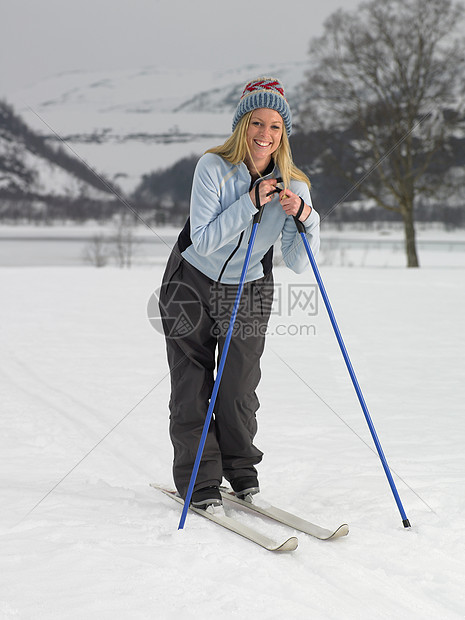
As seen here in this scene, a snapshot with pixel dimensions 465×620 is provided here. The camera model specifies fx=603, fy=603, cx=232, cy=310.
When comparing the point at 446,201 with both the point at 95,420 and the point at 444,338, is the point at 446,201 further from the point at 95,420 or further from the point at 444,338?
the point at 95,420

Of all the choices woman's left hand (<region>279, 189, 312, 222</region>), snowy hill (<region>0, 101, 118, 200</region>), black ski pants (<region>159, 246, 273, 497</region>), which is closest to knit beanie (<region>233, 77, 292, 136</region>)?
woman's left hand (<region>279, 189, 312, 222</region>)

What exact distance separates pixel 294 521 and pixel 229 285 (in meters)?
0.87

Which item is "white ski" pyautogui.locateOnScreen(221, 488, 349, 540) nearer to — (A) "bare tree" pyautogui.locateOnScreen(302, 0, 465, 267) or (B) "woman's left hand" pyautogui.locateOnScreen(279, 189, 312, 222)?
(B) "woman's left hand" pyautogui.locateOnScreen(279, 189, 312, 222)

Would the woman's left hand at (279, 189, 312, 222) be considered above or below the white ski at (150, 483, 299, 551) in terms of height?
above

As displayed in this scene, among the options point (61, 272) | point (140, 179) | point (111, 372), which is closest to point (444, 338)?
point (111, 372)

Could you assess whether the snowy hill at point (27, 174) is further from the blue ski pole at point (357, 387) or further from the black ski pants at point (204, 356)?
the blue ski pole at point (357, 387)

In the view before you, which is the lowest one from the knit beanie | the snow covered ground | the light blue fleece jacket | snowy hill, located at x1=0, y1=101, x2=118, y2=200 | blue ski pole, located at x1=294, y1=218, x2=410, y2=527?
the snow covered ground

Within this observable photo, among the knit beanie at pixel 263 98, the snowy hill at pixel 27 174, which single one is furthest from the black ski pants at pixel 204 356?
the snowy hill at pixel 27 174

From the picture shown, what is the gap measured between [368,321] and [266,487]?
16.1 ft

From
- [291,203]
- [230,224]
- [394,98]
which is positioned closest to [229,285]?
[230,224]

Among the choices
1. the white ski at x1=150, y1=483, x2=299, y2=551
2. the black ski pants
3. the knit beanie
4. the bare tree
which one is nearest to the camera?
the white ski at x1=150, y1=483, x2=299, y2=551

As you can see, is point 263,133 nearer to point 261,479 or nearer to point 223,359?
point 223,359

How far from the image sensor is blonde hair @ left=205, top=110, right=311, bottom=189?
6.91ft

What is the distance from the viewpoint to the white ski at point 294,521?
77.8 inches
